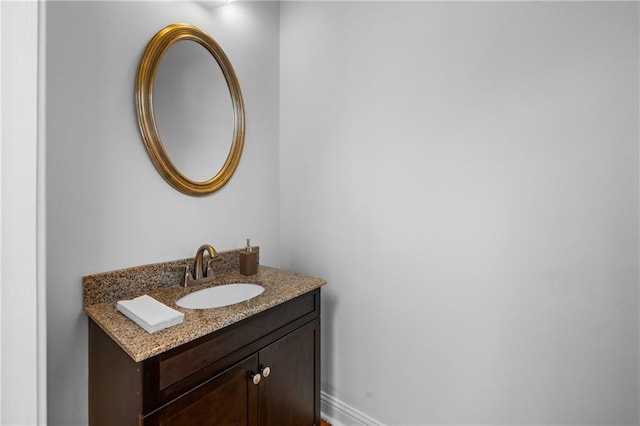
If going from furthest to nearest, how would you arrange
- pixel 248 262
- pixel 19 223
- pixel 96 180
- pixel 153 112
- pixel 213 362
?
pixel 248 262
pixel 153 112
pixel 96 180
pixel 213 362
pixel 19 223

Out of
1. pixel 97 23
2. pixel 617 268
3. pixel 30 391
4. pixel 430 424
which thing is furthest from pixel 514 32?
pixel 30 391

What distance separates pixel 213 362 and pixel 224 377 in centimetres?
8

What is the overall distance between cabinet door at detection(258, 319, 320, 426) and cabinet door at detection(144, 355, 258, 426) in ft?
0.20

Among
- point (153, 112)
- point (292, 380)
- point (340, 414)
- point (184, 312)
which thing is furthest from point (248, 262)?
point (340, 414)

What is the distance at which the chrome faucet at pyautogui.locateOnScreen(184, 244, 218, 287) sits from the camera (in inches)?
55.5

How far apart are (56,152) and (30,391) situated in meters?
0.79

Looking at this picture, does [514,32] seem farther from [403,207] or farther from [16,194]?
[16,194]

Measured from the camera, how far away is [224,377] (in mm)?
1069

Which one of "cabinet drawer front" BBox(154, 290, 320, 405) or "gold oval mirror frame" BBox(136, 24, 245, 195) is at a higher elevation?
"gold oval mirror frame" BBox(136, 24, 245, 195)

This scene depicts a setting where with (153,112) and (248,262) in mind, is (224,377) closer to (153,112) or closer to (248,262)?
(248,262)

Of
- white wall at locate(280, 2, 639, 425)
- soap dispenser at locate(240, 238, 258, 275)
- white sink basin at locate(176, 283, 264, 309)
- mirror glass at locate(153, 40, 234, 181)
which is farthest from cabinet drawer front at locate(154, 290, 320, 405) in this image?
mirror glass at locate(153, 40, 234, 181)

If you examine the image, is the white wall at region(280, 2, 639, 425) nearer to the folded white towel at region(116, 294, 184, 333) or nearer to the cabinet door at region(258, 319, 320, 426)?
the cabinet door at region(258, 319, 320, 426)

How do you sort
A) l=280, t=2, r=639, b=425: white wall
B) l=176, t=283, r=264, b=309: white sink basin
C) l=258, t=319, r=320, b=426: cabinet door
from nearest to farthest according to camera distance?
1. l=280, t=2, r=639, b=425: white wall
2. l=258, t=319, r=320, b=426: cabinet door
3. l=176, t=283, r=264, b=309: white sink basin

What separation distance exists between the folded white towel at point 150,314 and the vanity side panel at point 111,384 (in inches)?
3.8
